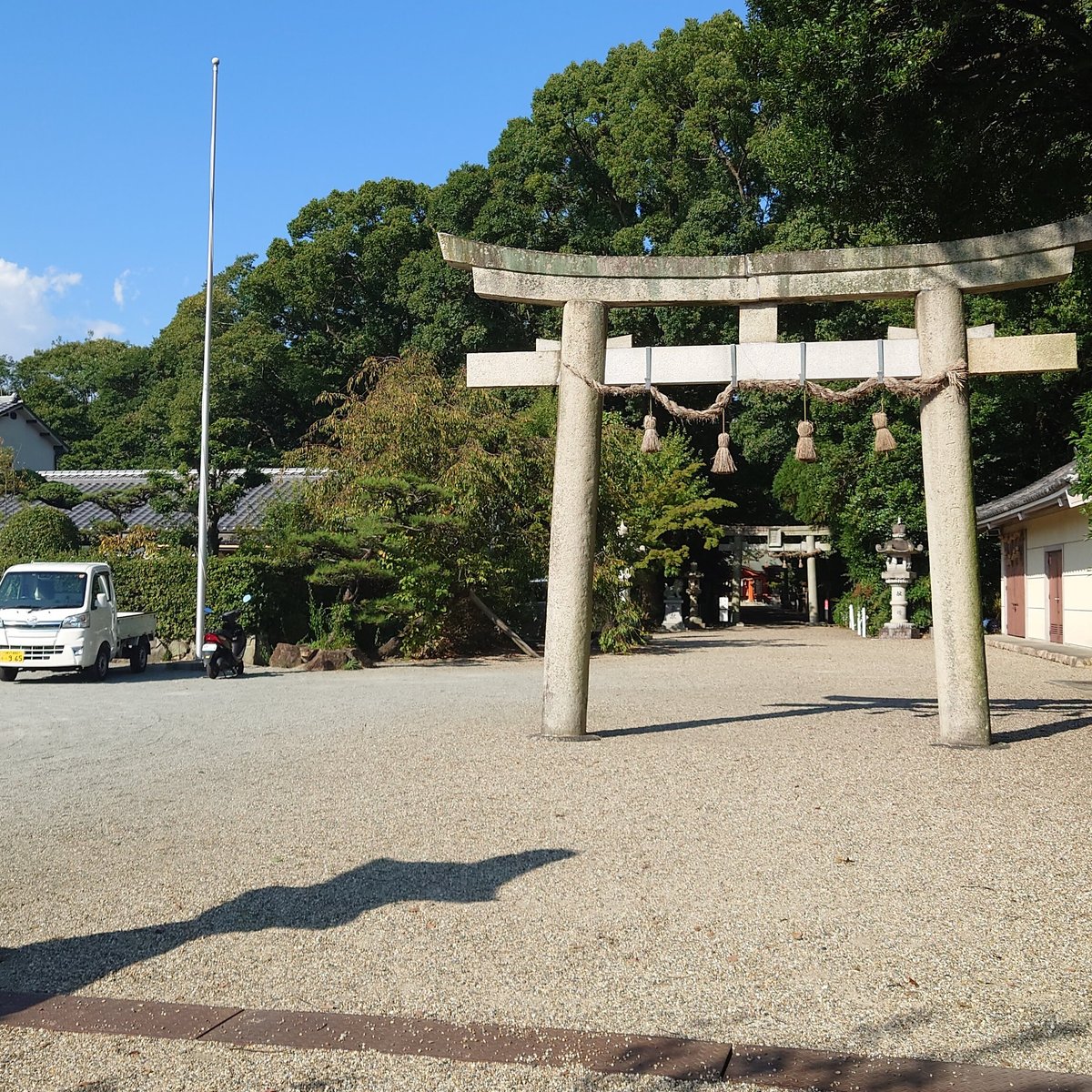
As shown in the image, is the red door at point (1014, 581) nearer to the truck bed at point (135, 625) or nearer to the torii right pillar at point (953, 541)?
the torii right pillar at point (953, 541)

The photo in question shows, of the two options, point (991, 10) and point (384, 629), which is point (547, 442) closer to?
point (384, 629)

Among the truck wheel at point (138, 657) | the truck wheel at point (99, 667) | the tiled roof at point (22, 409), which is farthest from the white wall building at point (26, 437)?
the truck wheel at point (99, 667)

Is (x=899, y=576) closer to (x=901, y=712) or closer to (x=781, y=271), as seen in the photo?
(x=901, y=712)

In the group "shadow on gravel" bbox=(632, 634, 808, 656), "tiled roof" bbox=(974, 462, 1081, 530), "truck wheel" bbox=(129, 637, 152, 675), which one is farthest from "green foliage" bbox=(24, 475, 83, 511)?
"tiled roof" bbox=(974, 462, 1081, 530)

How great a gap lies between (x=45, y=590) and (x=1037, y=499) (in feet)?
58.1

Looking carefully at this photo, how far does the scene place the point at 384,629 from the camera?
74.6 ft

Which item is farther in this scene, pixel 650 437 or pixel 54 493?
pixel 54 493

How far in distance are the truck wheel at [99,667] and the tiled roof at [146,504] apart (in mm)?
5720

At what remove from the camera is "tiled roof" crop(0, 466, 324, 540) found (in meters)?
25.4

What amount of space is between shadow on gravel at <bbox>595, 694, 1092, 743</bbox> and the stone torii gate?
0.92m

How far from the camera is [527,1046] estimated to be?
11.7ft

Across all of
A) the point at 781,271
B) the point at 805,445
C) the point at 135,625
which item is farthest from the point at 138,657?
the point at 781,271

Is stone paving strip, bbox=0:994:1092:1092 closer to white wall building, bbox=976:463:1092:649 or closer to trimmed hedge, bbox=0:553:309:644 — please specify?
white wall building, bbox=976:463:1092:649

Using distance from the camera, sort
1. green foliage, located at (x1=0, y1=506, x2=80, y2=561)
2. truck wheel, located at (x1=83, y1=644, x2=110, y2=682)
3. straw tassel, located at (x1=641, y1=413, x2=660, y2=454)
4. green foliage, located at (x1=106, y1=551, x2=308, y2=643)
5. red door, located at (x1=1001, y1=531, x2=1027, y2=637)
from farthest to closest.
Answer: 1. red door, located at (x1=1001, y1=531, x2=1027, y2=637)
2. green foliage, located at (x1=0, y1=506, x2=80, y2=561)
3. green foliage, located at (x1=106, y1=551, x2=308, y2=643)
4. truck wheel, located at (x1=83, y1=644, x2=110, y2=682)
5. straw tassel, located at (x1=641, y1=413, x2=660, y2=454)
